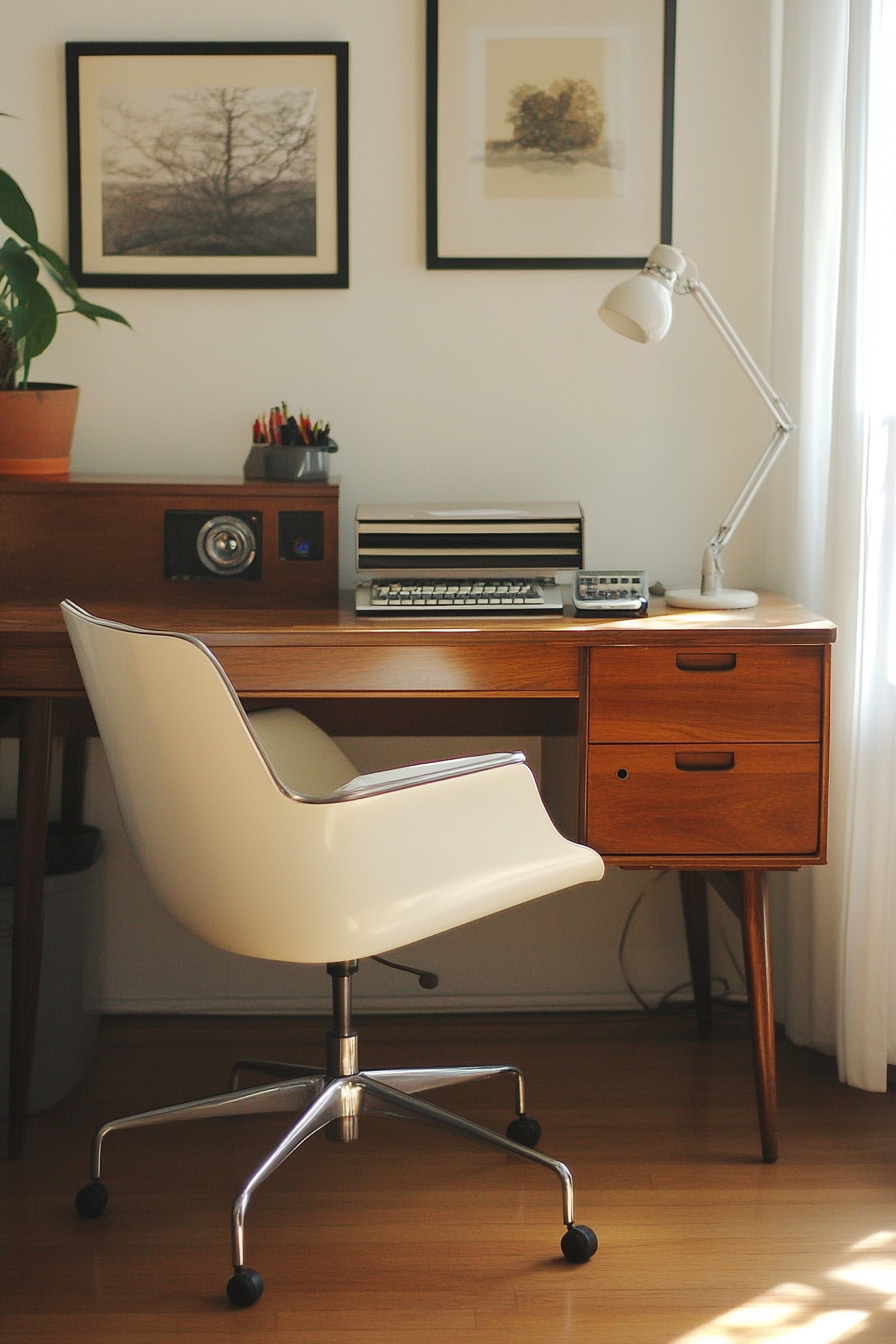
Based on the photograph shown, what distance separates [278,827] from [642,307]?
980mm

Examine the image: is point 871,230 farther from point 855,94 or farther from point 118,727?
point 118,727

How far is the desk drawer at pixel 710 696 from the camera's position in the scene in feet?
6.26

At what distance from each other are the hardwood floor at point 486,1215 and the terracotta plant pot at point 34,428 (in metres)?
1.06

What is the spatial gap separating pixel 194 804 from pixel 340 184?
1.31 metres

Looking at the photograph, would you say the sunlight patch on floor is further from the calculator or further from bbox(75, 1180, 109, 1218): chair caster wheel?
the calculator

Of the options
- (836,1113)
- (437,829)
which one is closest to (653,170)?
(437,829)

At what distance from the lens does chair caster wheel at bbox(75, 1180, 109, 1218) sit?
1794mm

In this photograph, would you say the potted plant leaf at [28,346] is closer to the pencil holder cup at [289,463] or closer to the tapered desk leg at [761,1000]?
the pencil holder cup at [289,463]

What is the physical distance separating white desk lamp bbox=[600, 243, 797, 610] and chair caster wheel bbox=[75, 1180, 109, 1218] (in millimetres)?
1234

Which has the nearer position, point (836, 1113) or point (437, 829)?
point (437, 829)

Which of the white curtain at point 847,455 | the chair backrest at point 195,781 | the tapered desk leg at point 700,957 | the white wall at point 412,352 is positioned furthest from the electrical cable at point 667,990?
the chair backrest at point 195,781

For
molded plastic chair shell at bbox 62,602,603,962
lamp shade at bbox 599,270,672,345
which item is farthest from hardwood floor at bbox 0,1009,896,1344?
lamp shade at bbox 599,270,672,345

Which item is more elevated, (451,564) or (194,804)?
(451,564)

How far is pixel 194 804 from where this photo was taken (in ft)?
5.24
